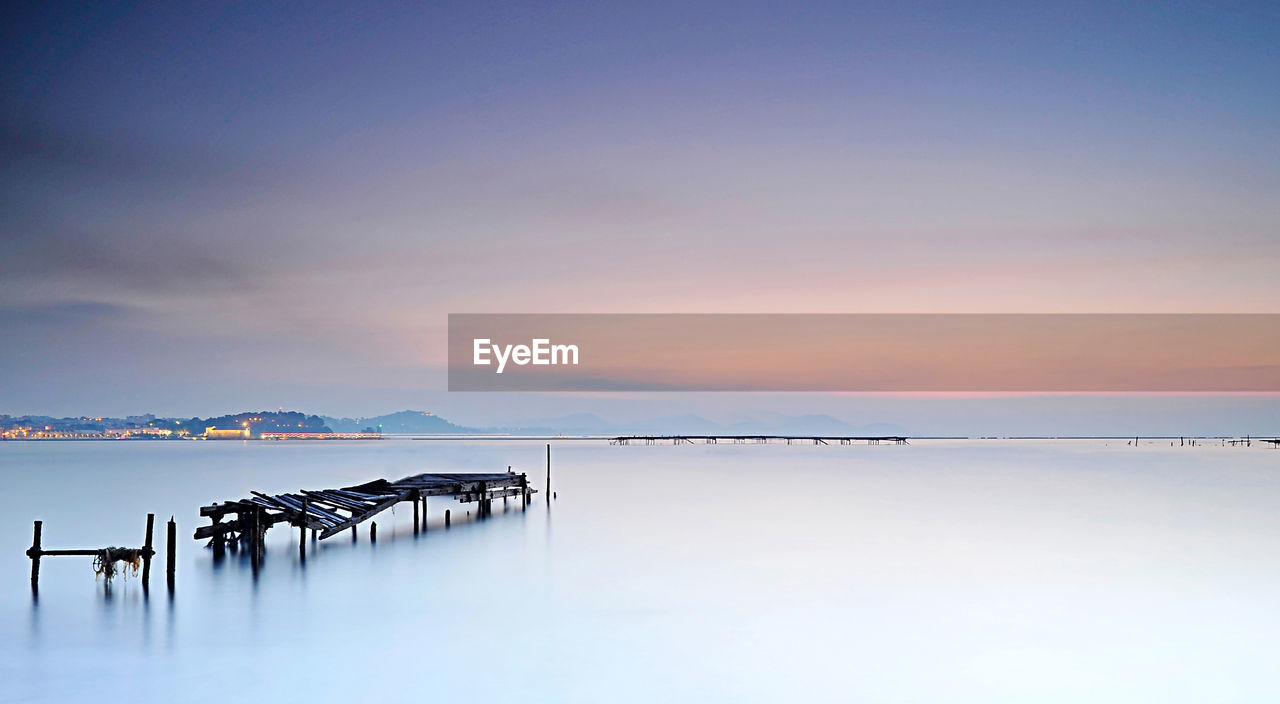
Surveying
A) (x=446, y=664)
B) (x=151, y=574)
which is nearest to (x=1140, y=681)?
(x=446, y=664)

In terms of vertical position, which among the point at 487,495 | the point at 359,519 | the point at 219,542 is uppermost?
the point at 359,519

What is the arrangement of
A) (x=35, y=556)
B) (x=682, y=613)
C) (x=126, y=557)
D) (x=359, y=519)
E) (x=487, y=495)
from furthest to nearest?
(x=487, y=495) < (x=359, y=519) < (x=126, y=557) < (x=35, y=556) < (x=682, y=613)

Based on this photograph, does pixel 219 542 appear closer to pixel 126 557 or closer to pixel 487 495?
pixel 126 557

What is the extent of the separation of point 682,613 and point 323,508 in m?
12.9

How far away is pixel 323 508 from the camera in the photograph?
2416 centimetres

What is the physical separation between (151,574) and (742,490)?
27023 mm

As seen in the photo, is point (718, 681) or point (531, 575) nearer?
point (718, 681)

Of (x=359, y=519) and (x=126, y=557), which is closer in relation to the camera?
(x=126, y=557)

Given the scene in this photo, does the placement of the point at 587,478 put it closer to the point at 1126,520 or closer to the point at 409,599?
the point at 1126,520

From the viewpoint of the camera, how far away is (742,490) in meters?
40.8

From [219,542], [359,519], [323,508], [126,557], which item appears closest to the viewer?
[126,557]

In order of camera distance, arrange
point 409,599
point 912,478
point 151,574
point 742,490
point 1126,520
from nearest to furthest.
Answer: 1. point 409,599
2. point 151,574
3. point 1126,520
4. point 742,490
5. point 912,478

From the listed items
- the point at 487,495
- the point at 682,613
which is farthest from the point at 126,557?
the point at 487,495

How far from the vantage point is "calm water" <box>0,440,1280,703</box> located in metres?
11.1
